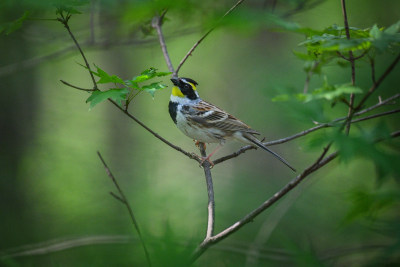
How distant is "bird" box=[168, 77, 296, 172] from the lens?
159 inches

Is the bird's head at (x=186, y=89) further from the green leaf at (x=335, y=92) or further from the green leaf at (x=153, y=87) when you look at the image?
the green leaf at (x=335, y=92)

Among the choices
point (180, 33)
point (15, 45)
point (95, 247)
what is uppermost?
point (15, 45)

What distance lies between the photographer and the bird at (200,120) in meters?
4.03

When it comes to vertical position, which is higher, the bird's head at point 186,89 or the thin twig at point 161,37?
the thin twig at point 161,37

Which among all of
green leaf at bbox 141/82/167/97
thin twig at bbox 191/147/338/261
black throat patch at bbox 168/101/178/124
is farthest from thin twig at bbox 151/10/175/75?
thin twig at bbox 191/147/338/261

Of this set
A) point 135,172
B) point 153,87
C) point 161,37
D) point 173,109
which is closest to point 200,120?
point 173,109

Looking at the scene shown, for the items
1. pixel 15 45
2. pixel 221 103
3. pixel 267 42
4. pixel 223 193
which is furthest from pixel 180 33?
pixel 221 103

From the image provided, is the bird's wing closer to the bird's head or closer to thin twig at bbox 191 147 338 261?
the bird's head

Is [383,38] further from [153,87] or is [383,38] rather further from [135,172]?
[135,172]

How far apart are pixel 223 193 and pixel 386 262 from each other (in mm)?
5133

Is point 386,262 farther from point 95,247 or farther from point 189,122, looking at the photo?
point 95,247

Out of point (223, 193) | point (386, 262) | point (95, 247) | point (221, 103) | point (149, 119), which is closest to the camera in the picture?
point (386, 262)

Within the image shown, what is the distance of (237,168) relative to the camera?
941cm

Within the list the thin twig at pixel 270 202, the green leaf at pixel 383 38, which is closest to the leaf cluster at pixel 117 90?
the thin twig at pixel 270 202
